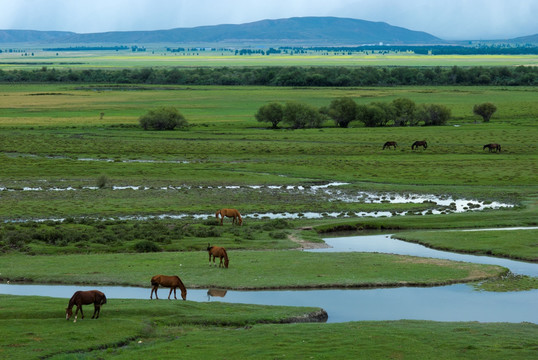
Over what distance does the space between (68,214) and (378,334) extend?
2838 centimetres

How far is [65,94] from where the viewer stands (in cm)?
15712

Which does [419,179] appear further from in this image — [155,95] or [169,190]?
[155,95]

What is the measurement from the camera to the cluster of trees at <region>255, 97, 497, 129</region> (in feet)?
338

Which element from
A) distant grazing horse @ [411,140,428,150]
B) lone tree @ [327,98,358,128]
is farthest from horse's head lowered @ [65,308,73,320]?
lone tree @ [327,98,358,128]

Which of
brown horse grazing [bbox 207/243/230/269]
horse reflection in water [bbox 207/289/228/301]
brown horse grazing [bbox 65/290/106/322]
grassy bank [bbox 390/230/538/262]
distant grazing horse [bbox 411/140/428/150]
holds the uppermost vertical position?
distant grazing horse [bbox 411/140/428/150]

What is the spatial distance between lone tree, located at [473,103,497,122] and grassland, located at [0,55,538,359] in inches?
91.5

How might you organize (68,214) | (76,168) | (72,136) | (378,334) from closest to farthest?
(378,334), (68,214), (76,168), (72,136)

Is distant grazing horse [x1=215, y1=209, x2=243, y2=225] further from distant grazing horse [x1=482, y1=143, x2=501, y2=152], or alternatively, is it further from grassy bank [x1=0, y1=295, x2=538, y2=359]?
distant grazing horse [x1=482, y1=143, x2=501, y2=152]

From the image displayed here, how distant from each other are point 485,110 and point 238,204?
68.2m

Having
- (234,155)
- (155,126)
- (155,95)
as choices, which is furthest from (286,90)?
(234,155)

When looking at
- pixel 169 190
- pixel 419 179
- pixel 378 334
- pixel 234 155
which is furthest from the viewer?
pixel 234 155

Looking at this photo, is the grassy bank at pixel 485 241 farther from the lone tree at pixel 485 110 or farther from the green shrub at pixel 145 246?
the lone tree at pixel 485 110

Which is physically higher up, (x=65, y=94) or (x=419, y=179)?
(x=65, y=94)

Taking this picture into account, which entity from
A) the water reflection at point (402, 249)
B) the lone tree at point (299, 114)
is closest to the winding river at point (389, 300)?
the water reflection at point (402, 249)
